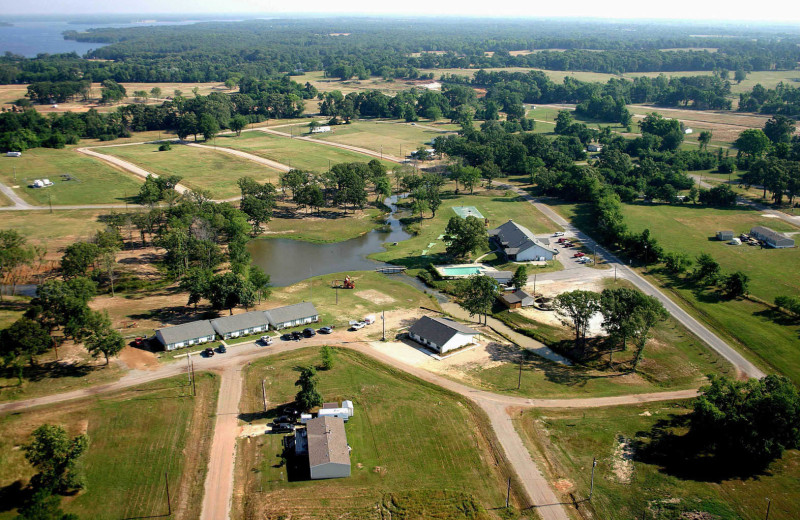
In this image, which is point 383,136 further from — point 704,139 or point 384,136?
point 704,139

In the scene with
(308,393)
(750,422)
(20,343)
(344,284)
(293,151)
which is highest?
(20,343)

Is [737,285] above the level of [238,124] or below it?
below

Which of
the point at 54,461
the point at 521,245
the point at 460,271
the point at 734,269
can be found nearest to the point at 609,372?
the point at 460,271

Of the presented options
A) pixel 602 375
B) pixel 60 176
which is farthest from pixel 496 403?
pixel 60 176

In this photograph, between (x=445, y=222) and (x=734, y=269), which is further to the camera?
(x=445, y=222)

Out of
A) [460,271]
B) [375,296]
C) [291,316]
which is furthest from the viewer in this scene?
[460,271]

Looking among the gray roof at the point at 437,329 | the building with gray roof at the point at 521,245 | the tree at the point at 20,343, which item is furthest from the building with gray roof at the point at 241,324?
the building with gray roof at the point at 521,245

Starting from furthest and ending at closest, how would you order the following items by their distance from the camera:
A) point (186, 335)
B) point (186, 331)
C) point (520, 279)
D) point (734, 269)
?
point (734, 269)
point (520, 279)
point (186, 331)
point (186, 335)

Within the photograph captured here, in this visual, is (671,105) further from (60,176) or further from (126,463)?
(126,463)

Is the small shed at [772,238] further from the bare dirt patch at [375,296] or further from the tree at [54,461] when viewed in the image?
the tree at [54,461]
